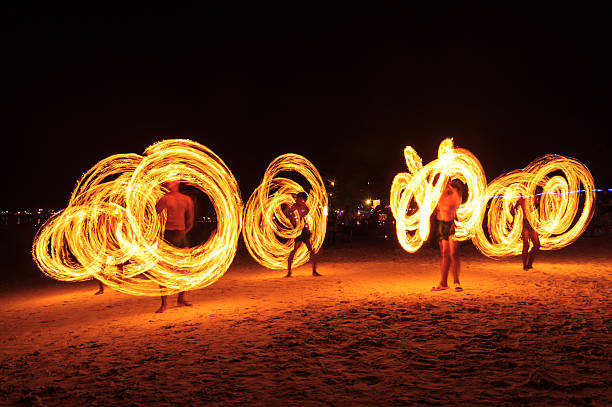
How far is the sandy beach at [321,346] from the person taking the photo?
385cm

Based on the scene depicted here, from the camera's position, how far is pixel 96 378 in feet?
14.3

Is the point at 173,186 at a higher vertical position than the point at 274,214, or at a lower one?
higher

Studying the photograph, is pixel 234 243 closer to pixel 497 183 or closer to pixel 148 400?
pixel 148 400

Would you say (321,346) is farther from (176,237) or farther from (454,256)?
(454,256)

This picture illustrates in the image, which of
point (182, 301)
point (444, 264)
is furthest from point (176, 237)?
point (444, 264)

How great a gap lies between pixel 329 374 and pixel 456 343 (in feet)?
4.87

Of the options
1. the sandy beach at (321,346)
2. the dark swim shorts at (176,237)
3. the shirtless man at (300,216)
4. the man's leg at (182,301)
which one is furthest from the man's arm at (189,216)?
the shirtless man at (300,216)

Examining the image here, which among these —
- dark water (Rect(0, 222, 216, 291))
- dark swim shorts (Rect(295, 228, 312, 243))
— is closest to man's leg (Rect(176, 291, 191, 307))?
dark water (Rect(0, 222, 216, 291))

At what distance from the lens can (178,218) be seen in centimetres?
761

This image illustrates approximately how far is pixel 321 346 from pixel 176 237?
3345 mm

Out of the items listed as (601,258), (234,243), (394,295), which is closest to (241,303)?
(234,243)

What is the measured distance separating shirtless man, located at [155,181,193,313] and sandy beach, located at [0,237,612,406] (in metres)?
0.98

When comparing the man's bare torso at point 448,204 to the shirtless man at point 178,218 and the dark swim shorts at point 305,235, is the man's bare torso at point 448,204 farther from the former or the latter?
the shirtless man at point 178,218

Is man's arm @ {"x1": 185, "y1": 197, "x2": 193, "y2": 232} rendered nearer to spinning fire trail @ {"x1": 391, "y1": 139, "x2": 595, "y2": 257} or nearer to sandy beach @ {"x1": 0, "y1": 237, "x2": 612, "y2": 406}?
sandy beach @ {"x1": 0, "y1": 237, "x2": 612, "y2": 406}
